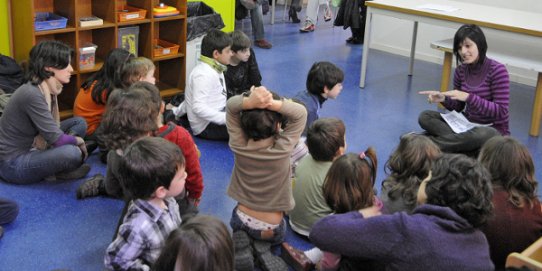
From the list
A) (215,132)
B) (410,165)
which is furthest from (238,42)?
(410,165)

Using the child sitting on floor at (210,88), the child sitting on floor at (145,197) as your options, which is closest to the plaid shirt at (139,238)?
the child sitting on floor at (145,197)

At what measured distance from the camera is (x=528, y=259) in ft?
6.35

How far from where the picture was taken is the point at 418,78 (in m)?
6.16

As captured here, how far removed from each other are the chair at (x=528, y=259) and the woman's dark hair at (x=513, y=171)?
286 mm

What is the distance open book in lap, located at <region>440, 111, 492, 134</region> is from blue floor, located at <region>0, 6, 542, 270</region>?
0.42m

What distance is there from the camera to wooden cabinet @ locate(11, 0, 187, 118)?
4277 millimetres

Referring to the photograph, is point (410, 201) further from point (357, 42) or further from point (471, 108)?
point (357, 42)

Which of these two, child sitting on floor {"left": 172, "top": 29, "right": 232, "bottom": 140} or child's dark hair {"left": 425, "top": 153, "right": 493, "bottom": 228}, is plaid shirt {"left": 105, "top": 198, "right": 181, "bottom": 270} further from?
child sitting on floor {"left": 172, "top": 29, "right": 232, "bottom": 140}

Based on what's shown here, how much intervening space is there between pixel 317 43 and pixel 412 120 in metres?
2.68

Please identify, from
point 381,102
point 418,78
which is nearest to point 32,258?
point 381,102

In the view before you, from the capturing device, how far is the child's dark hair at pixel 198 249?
1688mm

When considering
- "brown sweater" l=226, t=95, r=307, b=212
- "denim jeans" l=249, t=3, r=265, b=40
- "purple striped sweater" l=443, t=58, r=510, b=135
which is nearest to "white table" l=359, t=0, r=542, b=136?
"purple striped sweater" l=443, t=58, r=510, b=135

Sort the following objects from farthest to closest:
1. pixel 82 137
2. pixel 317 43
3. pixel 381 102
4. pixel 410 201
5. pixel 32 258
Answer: pixel 317 43
pixel 381 102
pixel 82 137
pixel 32 258
pixel 410 201

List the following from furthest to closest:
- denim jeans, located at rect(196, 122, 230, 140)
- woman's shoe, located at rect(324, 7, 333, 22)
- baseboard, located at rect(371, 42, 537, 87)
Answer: woman's shoe, located at rect(324, 7, 333, 22), baseboard, located at rect(371, 42, 537, 87), denim jeans, located at rect(196, 122, 230, 140)
